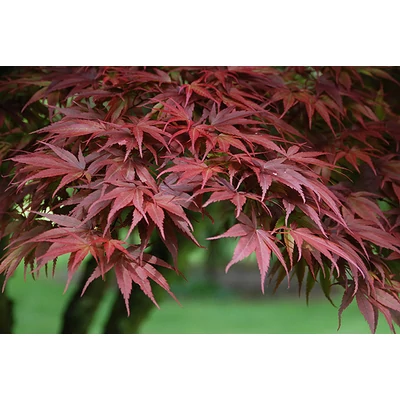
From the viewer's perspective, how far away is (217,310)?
303cm

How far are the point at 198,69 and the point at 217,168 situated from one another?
17.5 inches

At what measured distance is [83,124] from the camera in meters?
1.11

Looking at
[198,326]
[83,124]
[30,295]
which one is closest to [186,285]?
[198,326]

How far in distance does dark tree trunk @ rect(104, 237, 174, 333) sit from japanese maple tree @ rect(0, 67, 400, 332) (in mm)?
661

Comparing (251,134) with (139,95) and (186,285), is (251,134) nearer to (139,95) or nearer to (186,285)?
(139,95)

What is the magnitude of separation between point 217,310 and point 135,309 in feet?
3.65

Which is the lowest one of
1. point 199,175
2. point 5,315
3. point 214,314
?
point 5,315

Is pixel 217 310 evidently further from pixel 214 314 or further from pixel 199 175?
pixel 199 175

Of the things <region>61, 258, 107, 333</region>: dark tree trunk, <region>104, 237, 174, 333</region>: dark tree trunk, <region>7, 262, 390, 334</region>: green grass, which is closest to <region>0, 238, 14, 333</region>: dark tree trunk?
<region>61, 258, 107, 333</region>: dark tree trunk

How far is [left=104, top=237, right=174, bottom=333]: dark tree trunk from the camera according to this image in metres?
1.89

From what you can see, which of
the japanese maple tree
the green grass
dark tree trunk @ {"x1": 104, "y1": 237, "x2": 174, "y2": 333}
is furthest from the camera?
the green grass

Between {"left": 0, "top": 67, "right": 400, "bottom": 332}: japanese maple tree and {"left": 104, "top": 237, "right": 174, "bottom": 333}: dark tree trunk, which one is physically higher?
{"left": 0, "top": 67, "right": 400, "bottom": 332}: japanese maple tree

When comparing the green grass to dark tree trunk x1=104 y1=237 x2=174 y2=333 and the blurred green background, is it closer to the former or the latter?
→ the blurred green background

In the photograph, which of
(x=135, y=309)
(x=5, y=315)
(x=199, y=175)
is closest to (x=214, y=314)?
(x=135, y=309)
